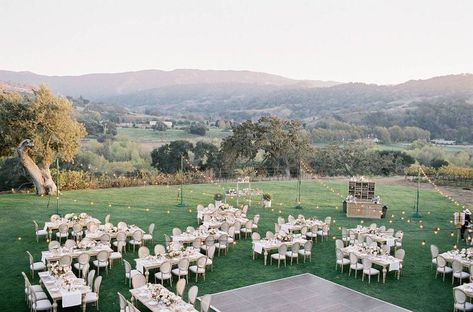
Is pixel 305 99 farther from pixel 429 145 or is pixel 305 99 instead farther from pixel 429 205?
pixel 429 205

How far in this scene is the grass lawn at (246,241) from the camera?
14031mm

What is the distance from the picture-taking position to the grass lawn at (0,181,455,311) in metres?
14.0

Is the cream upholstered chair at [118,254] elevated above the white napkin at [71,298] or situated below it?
below

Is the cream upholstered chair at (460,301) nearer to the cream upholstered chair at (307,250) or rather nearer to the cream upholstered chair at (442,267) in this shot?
the cream upholstered chair at (442,267)

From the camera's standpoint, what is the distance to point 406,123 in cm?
7081

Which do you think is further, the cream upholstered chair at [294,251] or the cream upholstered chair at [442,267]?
the cream upholstered chair at [294,251]

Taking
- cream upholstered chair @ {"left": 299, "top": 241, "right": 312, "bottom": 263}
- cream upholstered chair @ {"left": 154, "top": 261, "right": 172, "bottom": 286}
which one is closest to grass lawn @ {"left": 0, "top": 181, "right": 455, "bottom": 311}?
Result: cream upholstered chair @ {"left": 299, "top": 241, "right": 312, "bottom": 263}

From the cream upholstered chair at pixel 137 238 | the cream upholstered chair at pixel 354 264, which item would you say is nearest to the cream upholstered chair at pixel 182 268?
the cream upholstered chair at pixel 137 238

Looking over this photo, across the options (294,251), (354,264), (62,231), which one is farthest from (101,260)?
(354,264)

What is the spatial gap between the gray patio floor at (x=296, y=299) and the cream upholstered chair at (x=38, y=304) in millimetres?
4081

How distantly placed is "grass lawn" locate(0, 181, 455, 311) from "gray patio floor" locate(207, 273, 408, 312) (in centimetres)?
50

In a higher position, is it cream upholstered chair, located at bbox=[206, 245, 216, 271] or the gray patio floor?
cream upholstered chair, located at bbox=[206, 245, 216, 271]

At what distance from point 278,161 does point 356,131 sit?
2782 centimetres

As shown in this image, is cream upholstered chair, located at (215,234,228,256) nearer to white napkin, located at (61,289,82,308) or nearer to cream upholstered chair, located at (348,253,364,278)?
cream upholstered chair, located at (348,253,364,278)
